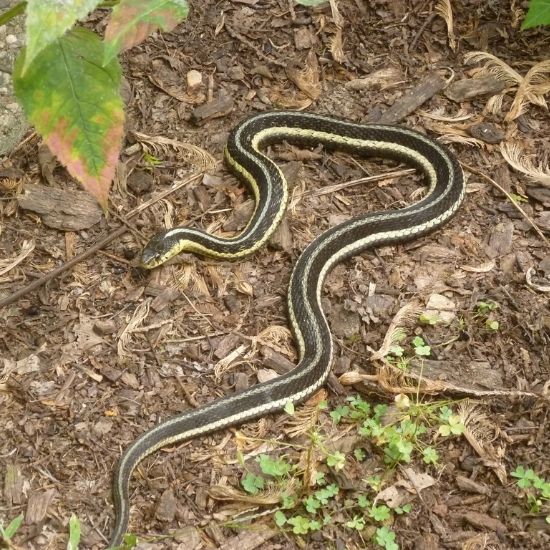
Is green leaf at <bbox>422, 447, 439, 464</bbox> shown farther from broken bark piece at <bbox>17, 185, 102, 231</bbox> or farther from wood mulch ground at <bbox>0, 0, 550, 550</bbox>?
broken bark piece at <bbox>17, 185, 102, 231</bbox>

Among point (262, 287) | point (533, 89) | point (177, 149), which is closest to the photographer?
point (262, 287)

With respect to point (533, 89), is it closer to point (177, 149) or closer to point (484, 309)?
point (484, 309)

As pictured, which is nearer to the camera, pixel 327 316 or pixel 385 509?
pixel 385 509

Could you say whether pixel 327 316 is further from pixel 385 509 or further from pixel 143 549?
pixel 143 549

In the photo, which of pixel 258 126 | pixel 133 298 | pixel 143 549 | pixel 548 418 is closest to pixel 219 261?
pixel 133 298

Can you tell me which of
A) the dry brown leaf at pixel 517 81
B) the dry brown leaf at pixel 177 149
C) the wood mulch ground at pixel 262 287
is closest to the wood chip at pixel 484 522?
the wood mulch ground at pixel 262 287

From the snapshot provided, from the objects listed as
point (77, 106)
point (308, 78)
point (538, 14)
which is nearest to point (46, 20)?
point (77, 106)
